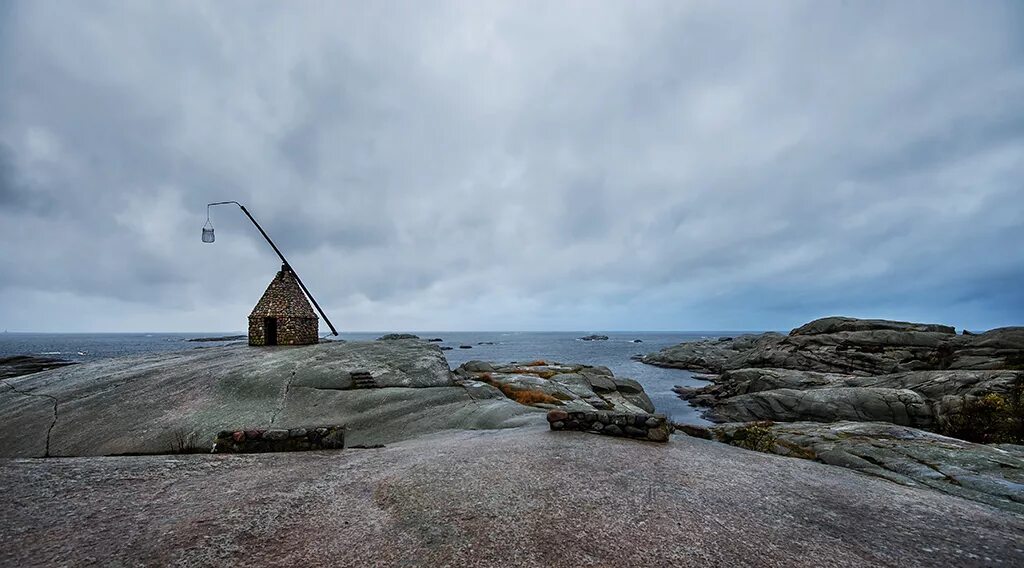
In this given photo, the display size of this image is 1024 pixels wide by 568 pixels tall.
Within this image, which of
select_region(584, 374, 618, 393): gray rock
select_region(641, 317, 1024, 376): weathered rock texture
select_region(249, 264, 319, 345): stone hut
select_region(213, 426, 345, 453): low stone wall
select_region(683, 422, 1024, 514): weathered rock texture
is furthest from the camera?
select_region(584, 374, 618, 393): gray rock

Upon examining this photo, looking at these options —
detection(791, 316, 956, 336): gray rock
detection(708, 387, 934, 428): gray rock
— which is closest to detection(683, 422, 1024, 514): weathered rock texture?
detection(708, 387, 934, 428): gray rock

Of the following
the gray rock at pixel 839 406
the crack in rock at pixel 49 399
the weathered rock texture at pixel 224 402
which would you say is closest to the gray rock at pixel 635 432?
the weathered rock texture at pixel 224 402

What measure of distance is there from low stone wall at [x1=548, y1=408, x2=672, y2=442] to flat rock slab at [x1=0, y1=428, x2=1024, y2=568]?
6.90ft

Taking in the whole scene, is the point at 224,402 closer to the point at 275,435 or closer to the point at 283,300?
the point at 275,435

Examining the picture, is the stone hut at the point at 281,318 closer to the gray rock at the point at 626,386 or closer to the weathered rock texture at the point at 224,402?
the weathered rock texture at the point at 224,402

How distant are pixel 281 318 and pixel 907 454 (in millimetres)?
31232

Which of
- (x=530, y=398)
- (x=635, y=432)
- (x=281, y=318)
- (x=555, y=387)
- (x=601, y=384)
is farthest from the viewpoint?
(x=601, y=384)

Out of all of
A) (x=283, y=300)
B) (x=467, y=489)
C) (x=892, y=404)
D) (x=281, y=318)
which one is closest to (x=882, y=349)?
(x=892, y=404)

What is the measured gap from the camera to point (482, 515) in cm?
620

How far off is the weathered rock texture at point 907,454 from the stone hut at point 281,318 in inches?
976

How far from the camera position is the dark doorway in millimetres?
25984

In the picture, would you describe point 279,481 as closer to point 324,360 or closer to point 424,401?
point 424,401

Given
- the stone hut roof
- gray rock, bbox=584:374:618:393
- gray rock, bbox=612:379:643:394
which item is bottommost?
gray rock, bbox=612:379:643:394

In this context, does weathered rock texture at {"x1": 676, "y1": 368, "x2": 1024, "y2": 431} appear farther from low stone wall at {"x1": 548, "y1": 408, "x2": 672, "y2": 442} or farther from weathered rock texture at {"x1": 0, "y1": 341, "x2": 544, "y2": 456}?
weathered rock texture at {"x1": 0, "y1": 341, "x2": 544, "y2": 456}
